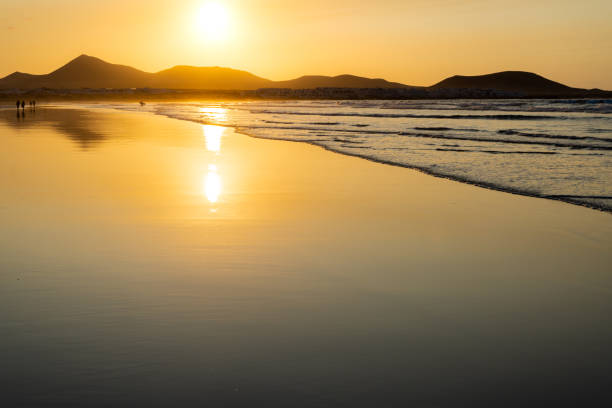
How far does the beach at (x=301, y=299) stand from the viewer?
4020 mm

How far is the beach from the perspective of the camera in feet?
13.2

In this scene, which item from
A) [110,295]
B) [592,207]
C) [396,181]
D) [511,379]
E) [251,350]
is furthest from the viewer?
[396,181]

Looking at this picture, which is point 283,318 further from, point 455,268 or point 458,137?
point 458,137

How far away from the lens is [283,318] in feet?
17.1

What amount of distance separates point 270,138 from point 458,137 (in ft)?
29.0

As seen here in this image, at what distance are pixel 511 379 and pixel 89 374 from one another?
311 cm

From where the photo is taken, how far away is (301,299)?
18.8 feet

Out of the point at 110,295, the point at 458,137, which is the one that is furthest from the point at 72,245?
the point at 458,137

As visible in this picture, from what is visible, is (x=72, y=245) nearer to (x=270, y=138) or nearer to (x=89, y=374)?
(x=89, y=374)

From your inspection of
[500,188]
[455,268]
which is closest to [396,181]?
[500,188]

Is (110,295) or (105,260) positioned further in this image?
(105,260)

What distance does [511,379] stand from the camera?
411 cm

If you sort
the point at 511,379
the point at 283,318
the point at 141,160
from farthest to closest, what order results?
the point at 141,160
the point at 283,318
the point at 511,379

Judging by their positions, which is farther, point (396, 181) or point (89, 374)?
point (396, 181)
